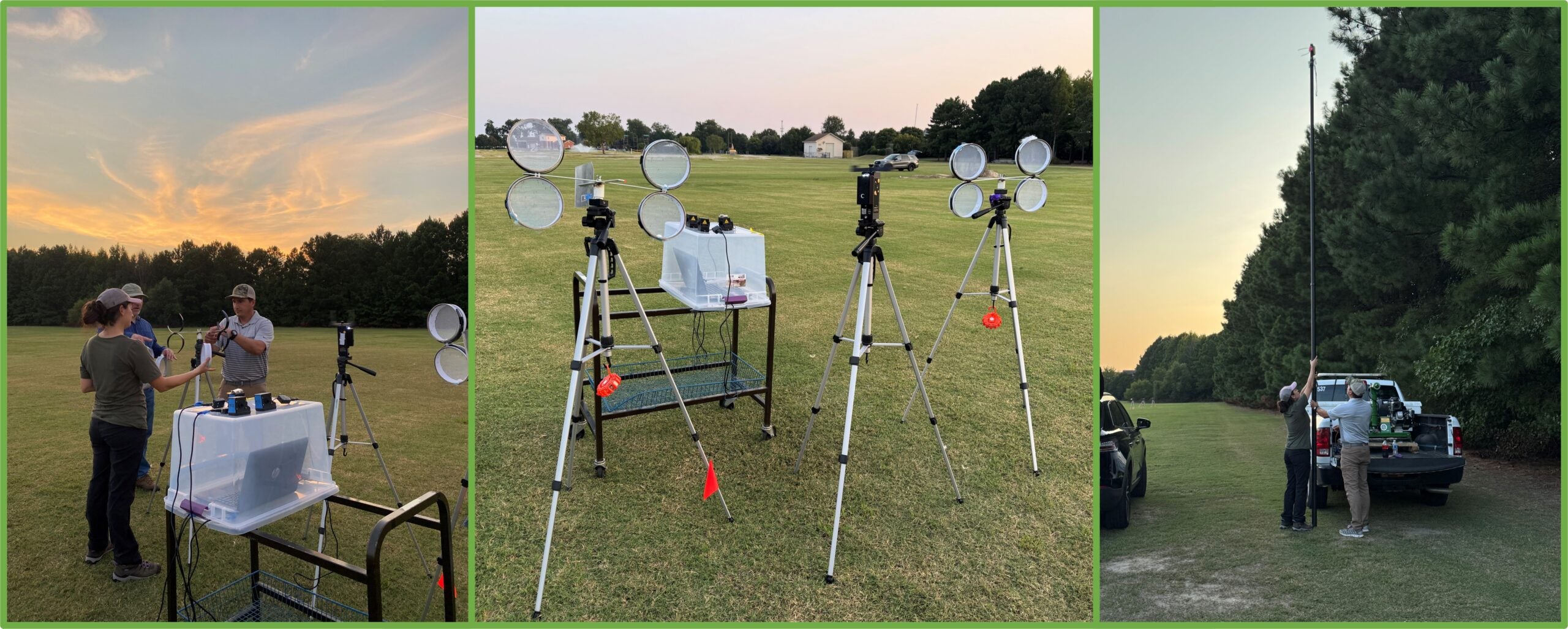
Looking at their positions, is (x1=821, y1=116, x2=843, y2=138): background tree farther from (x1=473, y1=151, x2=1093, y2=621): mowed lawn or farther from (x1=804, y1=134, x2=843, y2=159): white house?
(x1=473, y1=151, x2=1093, y2=621): mowed lawn

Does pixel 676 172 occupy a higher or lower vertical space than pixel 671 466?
higher

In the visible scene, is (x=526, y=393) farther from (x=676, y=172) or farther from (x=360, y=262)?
(x=360, y=262)

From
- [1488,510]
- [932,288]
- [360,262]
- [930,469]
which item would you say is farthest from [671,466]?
[360,262]

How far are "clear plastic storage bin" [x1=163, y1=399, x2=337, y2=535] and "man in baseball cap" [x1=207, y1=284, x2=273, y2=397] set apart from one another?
1.79 meters

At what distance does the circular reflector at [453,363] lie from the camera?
3.34 m

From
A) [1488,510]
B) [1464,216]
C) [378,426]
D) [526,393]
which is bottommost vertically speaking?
[1488,510]

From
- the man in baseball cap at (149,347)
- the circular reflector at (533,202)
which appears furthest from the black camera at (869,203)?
the man in baseball cap at (149,347)

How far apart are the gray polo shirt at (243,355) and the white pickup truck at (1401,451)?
7741 mm

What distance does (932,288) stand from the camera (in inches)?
385

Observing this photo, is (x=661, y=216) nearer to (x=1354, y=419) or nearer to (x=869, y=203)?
(x=869, y=203)

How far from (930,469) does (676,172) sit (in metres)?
2.18

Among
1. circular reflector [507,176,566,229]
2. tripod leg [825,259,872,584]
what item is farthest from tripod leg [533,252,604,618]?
tripod leg [825,259,872,584]

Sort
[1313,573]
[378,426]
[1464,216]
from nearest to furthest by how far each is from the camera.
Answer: [1313,573] → [378,426] → [1464,216]

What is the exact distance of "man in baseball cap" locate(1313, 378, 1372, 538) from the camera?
19.5ft
